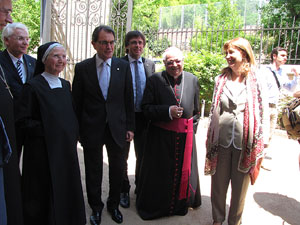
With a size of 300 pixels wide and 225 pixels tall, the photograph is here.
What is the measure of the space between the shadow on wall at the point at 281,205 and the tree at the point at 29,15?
15.9 m

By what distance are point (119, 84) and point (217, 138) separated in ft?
3.90

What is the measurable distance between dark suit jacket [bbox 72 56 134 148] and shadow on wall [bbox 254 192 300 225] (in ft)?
7.08

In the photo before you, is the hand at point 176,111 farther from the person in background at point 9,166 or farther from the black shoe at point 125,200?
the person in background at point 9,166

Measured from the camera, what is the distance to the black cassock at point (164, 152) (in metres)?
3.20

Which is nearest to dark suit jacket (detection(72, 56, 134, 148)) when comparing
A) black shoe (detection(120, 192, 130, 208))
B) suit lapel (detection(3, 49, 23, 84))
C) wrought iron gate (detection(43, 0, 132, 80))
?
suit lapel (detection(3, 49, 23, 84))

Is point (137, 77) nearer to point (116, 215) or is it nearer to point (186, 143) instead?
point (186, 143)

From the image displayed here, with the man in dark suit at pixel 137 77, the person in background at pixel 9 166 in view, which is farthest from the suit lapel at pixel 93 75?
the person in background at pixel 9 166

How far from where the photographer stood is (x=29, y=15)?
648 inches

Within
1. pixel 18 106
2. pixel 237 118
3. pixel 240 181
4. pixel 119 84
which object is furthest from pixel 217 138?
pixel 18 106

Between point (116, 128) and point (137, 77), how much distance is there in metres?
0.88

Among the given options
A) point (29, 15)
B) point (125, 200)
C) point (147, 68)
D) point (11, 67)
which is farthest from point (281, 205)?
point (29, 15)

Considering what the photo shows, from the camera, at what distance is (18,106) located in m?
2.44

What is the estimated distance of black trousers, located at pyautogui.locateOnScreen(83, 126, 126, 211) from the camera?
3.06 meters

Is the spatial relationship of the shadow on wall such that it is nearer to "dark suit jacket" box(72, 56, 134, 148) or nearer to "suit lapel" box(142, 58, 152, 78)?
"dark suit jacket" box(72, 56, 134, 148)
